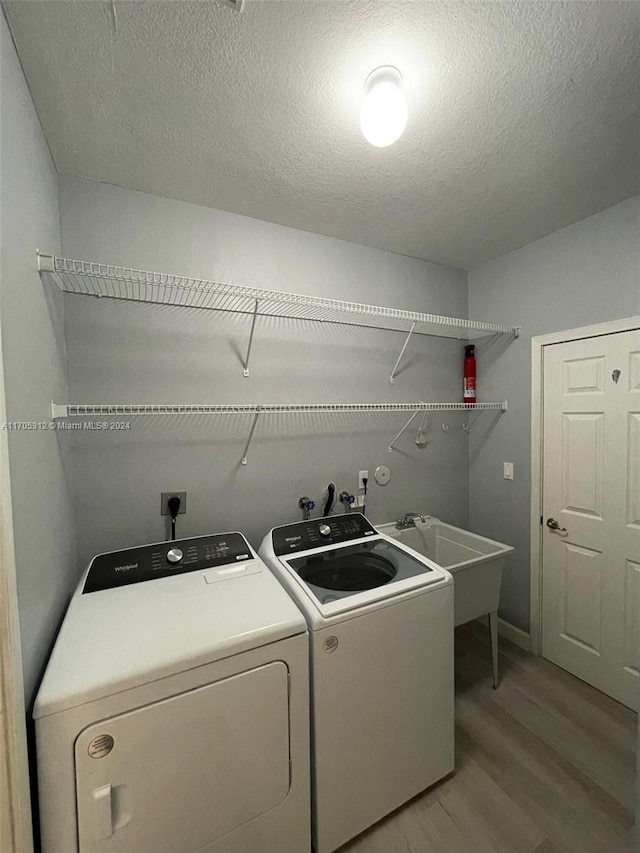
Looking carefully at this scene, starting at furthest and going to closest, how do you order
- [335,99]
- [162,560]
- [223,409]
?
1. [223,409]
2. [162,560]
3. [335,99]

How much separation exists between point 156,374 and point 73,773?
1.45m

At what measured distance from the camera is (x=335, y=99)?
3.87ft

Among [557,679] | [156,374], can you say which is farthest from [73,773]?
[557,679]

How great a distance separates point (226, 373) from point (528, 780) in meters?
2.40

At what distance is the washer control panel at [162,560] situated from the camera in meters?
1.38

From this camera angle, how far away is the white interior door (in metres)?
1.84

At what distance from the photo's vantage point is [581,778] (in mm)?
1508

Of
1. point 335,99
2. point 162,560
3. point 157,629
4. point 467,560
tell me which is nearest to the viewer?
point 157,629

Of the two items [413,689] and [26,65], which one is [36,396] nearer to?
[26,65]

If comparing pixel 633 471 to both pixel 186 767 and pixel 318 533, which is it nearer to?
pixel 318 533

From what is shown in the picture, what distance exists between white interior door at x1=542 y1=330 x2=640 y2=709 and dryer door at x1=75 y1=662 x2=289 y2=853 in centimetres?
196

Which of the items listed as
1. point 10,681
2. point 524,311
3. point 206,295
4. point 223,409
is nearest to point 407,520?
point 223,409

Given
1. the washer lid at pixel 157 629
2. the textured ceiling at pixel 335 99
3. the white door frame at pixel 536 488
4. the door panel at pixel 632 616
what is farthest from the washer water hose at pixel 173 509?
the door panel at pixel 632 616

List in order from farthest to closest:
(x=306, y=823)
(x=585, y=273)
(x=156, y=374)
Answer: (x=585, y=273), (x=156, y=374), (x=306, y=823)
